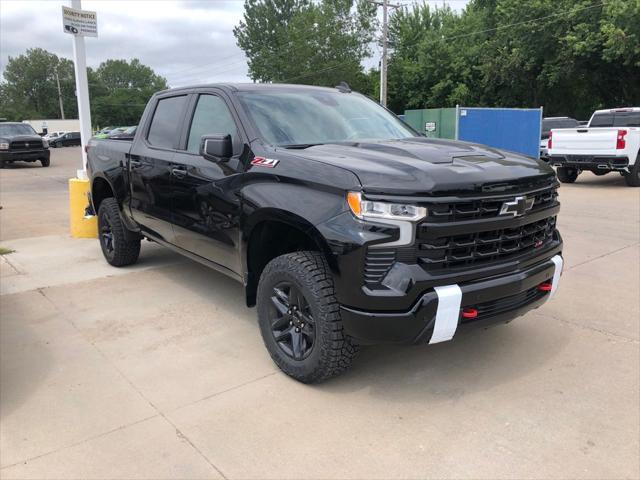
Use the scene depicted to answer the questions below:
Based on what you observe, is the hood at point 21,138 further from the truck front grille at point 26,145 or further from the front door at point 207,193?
the front door at point 207,193

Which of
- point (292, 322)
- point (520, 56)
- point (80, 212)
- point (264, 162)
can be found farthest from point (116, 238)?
point (520, 56)

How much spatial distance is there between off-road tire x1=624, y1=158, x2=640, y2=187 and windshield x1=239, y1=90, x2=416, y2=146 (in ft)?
34.0

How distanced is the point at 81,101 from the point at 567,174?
37.9ft

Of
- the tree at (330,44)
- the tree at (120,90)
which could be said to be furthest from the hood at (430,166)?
the tree at (120,90)

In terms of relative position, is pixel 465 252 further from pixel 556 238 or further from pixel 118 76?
pixel 118 76

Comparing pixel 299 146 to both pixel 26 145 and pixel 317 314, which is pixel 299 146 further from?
pixel 26 145

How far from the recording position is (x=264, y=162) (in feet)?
11.5

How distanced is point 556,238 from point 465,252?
3.58ft

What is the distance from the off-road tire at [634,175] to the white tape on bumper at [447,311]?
1188 centimetres

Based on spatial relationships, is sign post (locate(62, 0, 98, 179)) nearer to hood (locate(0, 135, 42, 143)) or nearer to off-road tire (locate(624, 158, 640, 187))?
off-road tire (locate(624, 158, 640, 187))

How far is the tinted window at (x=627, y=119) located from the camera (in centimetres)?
1366

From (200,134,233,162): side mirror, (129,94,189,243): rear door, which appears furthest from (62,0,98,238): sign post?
(200,134,233,162): side mirror

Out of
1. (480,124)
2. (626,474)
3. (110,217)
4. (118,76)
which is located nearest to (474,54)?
(480,124)

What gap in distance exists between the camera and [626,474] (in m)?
2.58
